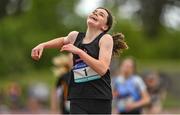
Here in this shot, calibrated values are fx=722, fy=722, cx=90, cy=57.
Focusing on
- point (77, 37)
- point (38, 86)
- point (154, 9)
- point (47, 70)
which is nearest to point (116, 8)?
point (154, 9)

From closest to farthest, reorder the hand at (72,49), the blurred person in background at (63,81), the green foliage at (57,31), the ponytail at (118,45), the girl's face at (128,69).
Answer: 1. the hand at (72,49)
2. the ponytail at (118,45)
3. the girl's face at (128,69)
4. the blurred person in background at (63,81)
5. the green foliage at (57,31)

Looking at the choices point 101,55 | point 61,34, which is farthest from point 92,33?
point 61,34

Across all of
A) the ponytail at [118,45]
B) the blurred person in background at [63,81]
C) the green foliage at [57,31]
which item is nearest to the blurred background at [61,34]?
the green foliage at [57,31]

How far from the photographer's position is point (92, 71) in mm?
7246

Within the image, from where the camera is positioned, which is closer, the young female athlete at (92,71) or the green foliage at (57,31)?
the young female athlete at (92,71)

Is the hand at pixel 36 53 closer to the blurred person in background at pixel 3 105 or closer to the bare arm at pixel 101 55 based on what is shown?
the bare arm at pixel 101 55

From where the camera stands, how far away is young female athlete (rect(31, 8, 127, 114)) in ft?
23.8

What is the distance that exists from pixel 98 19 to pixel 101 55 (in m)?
0.41

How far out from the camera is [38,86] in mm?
31625

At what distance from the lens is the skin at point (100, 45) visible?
6.95 m

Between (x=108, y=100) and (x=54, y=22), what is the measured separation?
38079 mm

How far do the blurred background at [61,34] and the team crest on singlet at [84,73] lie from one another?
2097cm

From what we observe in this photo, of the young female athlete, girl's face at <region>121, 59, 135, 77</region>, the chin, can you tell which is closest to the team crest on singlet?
the young female athlete

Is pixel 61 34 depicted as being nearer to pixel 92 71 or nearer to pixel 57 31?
pixel 57 31
